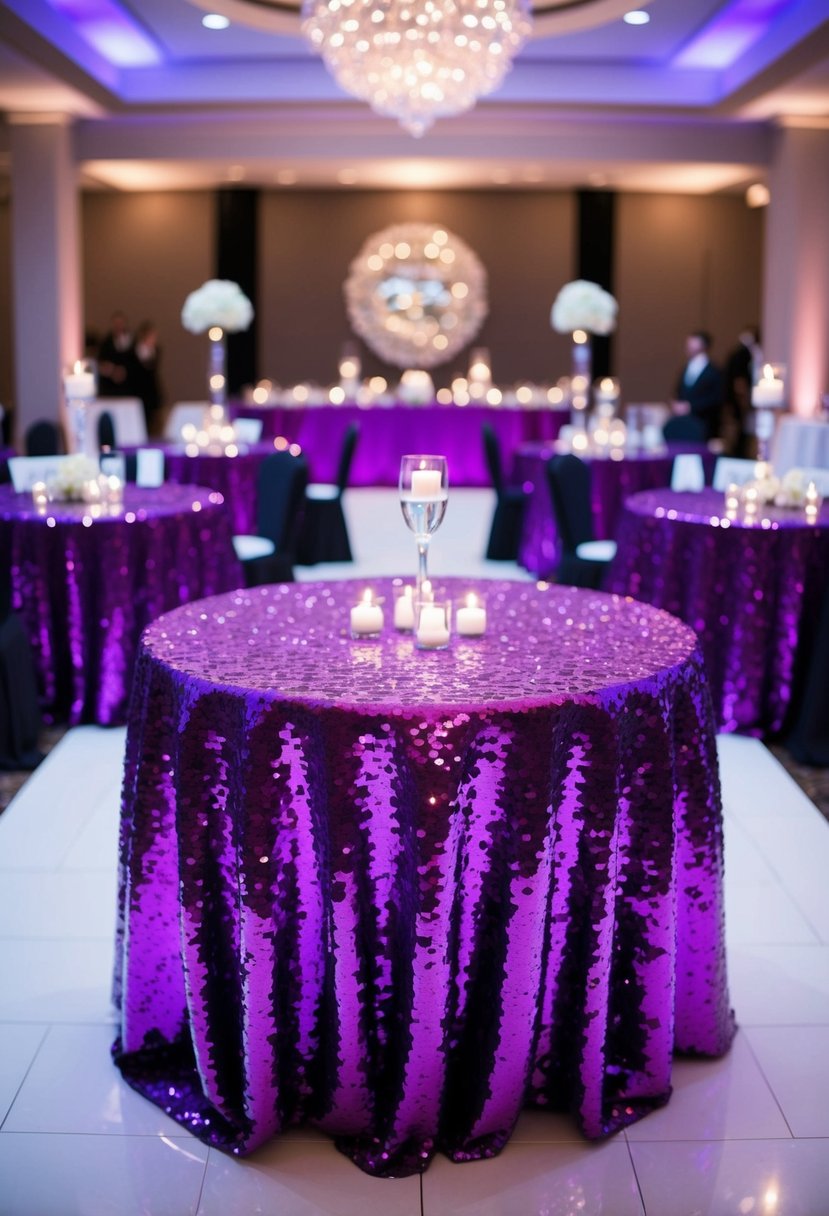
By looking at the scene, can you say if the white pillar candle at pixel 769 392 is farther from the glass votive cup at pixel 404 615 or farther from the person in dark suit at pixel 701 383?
the person in dark suit at pixel 701 383

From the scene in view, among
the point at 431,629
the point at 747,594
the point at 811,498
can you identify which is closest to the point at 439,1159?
the point at 431,629

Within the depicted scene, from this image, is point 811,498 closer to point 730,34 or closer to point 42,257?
point 730,34

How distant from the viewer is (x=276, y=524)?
582cm

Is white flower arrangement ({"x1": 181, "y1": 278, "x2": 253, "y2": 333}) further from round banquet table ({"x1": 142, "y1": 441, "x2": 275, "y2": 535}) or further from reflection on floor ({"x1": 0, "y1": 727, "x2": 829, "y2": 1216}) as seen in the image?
reflection on floor ({"x1": 0, "y1": 727, "x2": 829, "y2": 1216})

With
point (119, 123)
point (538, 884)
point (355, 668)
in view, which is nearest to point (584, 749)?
point (538, 884)

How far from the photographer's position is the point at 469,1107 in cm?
225

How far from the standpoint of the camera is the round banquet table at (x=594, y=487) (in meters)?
6.93

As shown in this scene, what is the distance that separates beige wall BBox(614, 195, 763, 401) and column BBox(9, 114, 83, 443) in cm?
667

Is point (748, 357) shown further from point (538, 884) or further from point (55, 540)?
point (538, 884)

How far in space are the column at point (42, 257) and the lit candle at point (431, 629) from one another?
9875 millimetres

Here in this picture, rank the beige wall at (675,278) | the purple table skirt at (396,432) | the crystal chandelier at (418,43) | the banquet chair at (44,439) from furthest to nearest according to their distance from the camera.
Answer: the beige wall at (675,278), the purple table skirt at (396,432), the banquet chair at (44,439), the crystal chandelier at (418,43)

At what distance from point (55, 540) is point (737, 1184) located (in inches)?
127

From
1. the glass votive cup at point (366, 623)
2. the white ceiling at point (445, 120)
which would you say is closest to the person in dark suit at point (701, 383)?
the white ceiling at point (445, 120)

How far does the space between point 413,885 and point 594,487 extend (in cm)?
506
